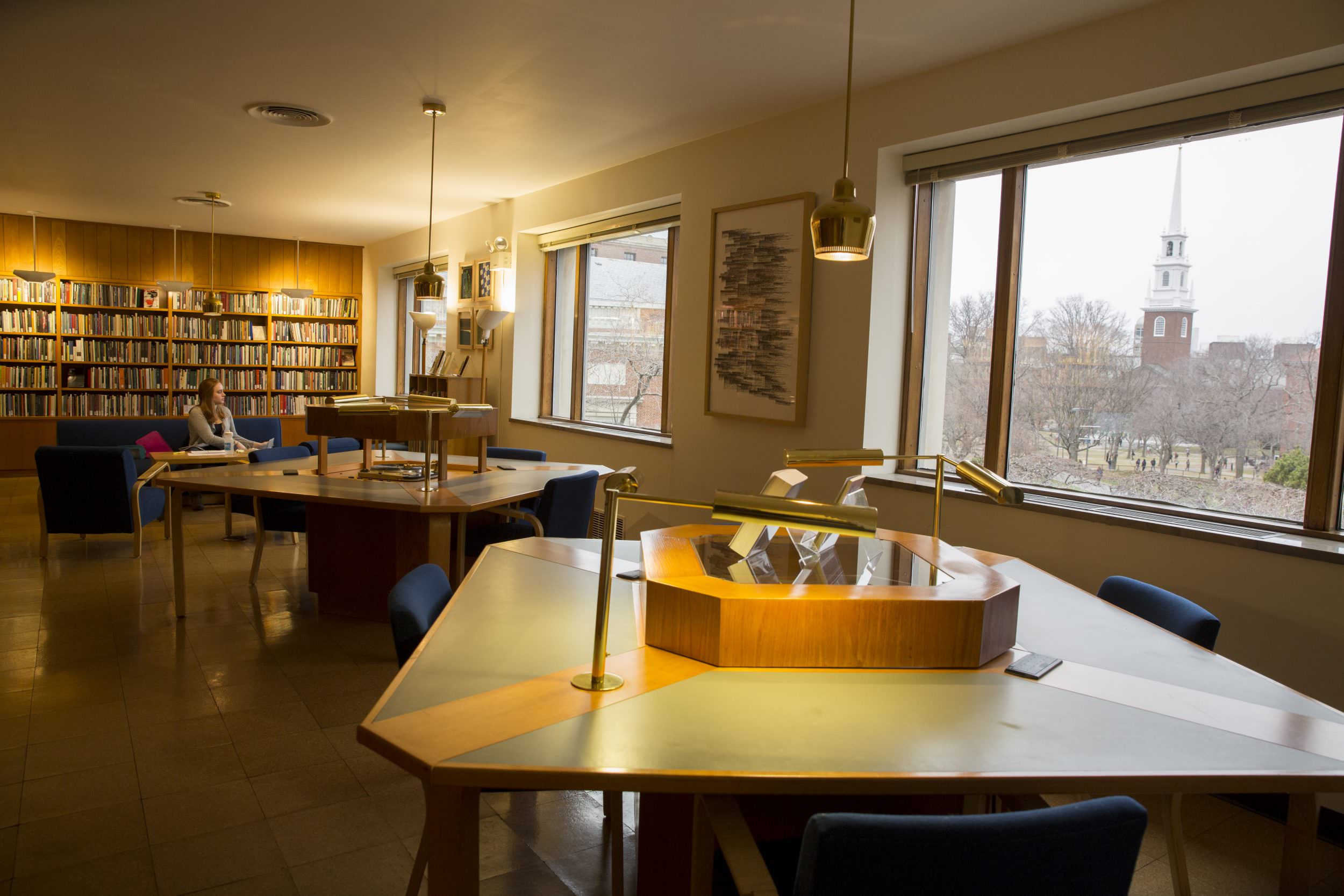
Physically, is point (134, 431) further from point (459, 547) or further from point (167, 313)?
point (459, 547)

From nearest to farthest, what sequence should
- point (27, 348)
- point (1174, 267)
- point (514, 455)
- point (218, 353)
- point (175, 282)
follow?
1. point (1174, 267)
2. point (514, 455)
3. point (175, 282)
4. point (27, 348)
5. point (218, 353)

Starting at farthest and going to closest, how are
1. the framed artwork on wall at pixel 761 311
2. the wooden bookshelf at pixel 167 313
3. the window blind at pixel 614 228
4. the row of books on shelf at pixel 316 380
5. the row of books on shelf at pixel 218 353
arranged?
the row of books on shelf at pixel 316 380 < the row of books on shelf at pixel 218 353 < the wooden bookshelf at pixel 167 313 < the window blind at pixel 614 228 < the framed artwork on wall at pixel 761 311

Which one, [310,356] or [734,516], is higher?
[310,356]

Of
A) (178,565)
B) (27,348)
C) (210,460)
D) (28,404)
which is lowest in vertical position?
(178,565)

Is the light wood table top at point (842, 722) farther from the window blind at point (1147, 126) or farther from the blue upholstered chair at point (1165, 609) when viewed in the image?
the window blind at point (1147, 126)

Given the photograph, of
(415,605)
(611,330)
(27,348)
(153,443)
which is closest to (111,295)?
(27,348)

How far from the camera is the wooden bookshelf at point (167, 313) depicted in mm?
9625

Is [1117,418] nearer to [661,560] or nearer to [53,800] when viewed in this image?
[661,560]

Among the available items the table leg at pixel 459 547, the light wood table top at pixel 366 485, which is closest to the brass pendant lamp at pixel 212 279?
the light wood table top at pixel 366 485

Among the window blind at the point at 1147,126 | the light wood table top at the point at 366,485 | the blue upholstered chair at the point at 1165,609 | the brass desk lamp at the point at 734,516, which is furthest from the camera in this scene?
the light wood table top at the point at 366,485

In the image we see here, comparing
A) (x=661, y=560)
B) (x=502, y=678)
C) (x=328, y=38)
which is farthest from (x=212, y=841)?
(x=328, y=38)

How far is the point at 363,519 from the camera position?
177 inches

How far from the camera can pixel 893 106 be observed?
4238 millimetres

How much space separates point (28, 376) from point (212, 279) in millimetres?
2217
